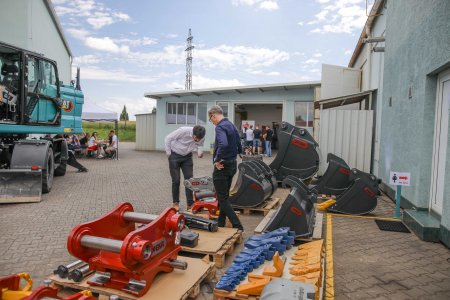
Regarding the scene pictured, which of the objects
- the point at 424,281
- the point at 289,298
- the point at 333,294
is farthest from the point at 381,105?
the point at 289,298

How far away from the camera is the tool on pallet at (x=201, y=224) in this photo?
5246 mm

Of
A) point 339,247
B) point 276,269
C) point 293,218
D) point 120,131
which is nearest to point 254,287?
point 276,269

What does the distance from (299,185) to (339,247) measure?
1061 mm

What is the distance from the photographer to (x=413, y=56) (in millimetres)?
7359

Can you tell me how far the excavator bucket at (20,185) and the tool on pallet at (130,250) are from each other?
4896mm

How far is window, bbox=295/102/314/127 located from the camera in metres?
21.0

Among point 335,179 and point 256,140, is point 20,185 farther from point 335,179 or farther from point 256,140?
point 256,140

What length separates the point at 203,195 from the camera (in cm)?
641

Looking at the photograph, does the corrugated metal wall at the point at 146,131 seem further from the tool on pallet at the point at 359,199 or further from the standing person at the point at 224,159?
the standing person at the point at 224,159

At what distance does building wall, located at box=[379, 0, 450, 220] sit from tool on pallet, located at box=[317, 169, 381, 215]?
28.1 inches

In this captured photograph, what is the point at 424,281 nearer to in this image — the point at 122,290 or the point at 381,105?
the point at 122,290

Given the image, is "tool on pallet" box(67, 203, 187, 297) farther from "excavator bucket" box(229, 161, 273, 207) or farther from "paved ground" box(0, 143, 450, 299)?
"excavator bucket" box(229, 161, 273, 207)

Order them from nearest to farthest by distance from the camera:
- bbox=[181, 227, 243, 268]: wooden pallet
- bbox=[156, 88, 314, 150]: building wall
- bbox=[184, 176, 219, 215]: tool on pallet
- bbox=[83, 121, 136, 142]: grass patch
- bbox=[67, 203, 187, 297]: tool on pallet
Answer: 1. bbox=[67, 203, 187, 297]: tool on pallet
2. bbox=[181, 227, 243, 268]: wooden pallet
3. bbox=[184, 176, 219, 215]: tool on pallet
4. bbox=[156, 88, 314, 150]: building wall
5. bbox=[83, 121, 136, 142]: grass patch

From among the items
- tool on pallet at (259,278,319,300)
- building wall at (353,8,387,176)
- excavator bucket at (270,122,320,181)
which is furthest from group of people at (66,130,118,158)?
tool on pallet at (259,278,319,300)
